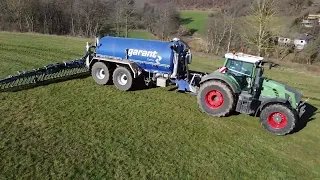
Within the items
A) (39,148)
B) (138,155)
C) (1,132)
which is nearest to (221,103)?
(138,155)

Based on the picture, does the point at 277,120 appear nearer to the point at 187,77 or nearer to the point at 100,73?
the point at 187,77

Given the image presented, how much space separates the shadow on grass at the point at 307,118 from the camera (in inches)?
381

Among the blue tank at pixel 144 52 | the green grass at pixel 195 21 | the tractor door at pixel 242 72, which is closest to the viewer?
the tractor door at pixel 242 72

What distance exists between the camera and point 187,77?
11.4 meters

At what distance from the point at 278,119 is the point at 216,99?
7.10 ft

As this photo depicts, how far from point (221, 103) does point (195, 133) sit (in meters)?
1.87

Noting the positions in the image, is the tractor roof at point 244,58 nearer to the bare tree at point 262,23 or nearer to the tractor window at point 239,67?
the tractor window at point 239,67

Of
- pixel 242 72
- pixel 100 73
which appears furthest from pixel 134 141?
pixel 100 73

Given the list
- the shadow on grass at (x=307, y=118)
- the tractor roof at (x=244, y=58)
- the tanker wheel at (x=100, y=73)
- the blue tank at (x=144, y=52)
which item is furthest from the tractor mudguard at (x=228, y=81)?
the tanker wheel at (x=100, y=73)

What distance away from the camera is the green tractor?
8852 millimetres

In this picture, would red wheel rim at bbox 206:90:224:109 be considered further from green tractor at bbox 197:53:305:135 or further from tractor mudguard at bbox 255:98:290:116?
tractor mudguard at bbox 255:98:290:116

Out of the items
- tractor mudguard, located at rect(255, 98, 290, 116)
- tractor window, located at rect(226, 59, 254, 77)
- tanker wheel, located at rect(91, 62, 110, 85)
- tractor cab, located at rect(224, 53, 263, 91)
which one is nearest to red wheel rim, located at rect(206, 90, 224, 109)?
tractor cab, located at rect(224, 53, 263, 91)

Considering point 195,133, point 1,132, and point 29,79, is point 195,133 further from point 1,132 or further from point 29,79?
point 29,79

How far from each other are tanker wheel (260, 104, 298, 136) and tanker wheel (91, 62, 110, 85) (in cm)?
673
